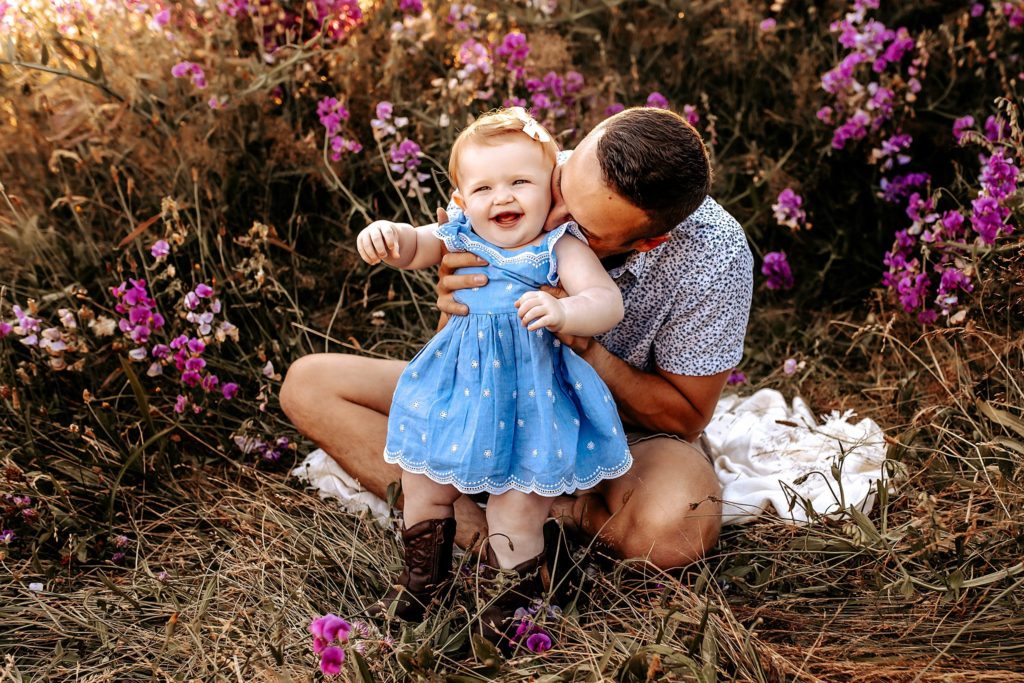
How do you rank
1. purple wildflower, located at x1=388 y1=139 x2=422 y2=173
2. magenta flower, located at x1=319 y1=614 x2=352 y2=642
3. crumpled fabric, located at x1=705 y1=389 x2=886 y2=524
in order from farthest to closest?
purple wildflower, located at x1=388 y1=139 x2=422 y2=173
crumpled fabric, located at x1=705 y1=389 x2=886 y2=524
magenta flower, located at x1=319 y1=614 x2=352 y2=642

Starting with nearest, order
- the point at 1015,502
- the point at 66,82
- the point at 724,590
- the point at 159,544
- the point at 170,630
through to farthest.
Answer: the point at 170,630, the point at 1015,502, the point at 724,590, the point at 159,544, the point at 66,82

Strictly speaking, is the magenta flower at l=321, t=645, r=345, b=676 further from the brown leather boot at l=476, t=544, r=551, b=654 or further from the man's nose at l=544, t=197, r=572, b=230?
the man's nose at l=544, t=197, r=572, b=230

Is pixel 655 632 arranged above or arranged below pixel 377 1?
below

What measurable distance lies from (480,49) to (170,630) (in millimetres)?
2192

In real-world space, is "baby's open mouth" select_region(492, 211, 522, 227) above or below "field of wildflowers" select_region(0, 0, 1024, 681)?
above

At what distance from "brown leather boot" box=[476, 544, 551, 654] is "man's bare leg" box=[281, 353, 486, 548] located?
22.1 inches

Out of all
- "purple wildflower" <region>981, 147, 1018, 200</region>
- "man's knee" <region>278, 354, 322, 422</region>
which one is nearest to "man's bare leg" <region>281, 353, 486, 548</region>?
"man's knee" <region>278, 354, 322, 422</region>

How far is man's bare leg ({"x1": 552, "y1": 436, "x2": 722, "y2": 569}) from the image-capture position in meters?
2.18

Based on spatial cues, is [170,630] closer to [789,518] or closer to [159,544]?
[159,544]

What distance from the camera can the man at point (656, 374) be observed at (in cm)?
208

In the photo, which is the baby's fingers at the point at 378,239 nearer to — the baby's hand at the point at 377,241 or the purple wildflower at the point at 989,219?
the baby's hand at the point at 377,241

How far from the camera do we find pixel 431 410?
2.00m

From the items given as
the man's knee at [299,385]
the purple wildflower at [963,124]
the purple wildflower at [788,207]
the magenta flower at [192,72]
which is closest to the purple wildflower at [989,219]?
the purple wildflower at [963,124]

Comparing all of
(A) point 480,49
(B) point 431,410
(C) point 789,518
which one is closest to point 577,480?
(B) point 431,410
